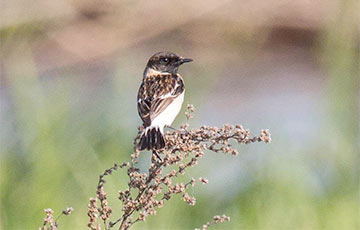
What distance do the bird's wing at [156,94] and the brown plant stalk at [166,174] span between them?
65cm

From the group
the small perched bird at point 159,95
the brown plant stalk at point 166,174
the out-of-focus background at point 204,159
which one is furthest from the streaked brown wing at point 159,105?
the brown plant stalk at point 166,174

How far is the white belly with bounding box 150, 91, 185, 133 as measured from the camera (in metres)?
2.87

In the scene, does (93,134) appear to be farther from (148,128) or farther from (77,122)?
(148,128)

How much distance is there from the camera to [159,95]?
124 inches

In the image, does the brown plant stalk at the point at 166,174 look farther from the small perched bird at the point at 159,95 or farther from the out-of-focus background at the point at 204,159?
the out-of-focus background at the point at 204,159

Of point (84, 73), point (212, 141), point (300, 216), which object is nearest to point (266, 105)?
point (84, 73)

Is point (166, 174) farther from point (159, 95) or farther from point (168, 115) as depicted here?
point (159, 95)

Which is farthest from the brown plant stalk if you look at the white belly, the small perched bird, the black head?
Result: the black head

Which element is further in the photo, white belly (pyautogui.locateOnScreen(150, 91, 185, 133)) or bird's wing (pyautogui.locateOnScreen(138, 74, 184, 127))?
bird's wing (pyautogui.locateOnScreen(138, 74, 184, 127))

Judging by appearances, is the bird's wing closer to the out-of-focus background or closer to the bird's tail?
the out-of-focus background

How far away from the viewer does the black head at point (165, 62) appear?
359cm

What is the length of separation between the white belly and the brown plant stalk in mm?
569

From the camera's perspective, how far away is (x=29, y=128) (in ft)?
10.1

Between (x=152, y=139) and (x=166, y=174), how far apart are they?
0.98ft
